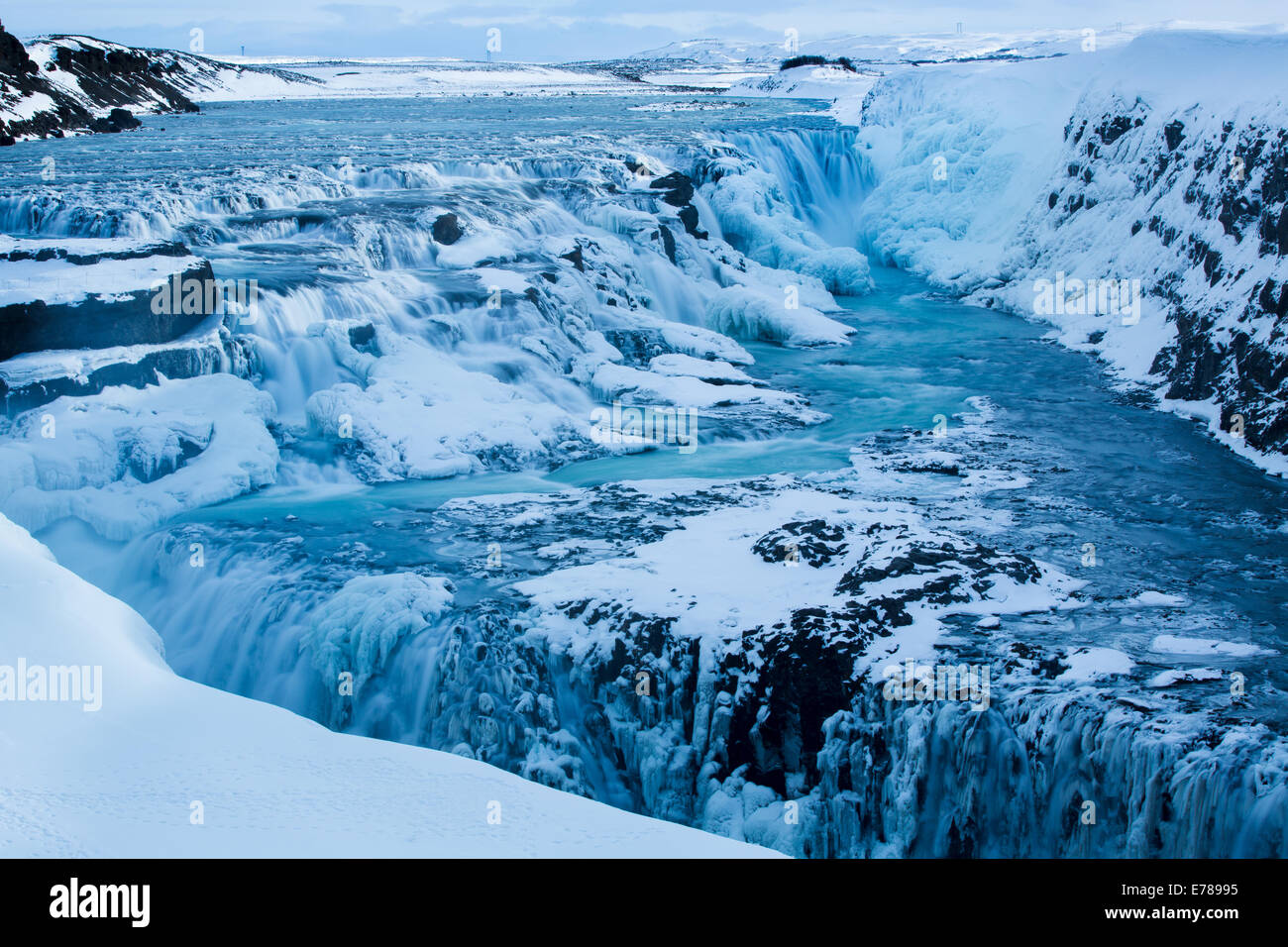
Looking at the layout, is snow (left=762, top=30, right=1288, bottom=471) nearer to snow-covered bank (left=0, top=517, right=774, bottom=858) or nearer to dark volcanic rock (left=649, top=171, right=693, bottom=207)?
dark volcanic rock (left=649, top=171, right=693, bottom=207)

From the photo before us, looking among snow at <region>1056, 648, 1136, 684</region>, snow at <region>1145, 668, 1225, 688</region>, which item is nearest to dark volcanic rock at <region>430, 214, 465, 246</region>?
snow at <region>1056, 648, 1136, 684</region>

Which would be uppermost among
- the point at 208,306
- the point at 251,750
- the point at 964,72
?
the point at 964,72

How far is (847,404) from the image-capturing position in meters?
13.8

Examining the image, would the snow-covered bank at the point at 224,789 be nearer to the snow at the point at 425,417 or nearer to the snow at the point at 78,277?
the snow at the point at 425,417

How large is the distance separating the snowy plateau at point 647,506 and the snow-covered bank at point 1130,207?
0.09 metres

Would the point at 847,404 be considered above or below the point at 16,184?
below

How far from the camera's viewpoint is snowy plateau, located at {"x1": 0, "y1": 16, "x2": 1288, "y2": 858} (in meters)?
5.23

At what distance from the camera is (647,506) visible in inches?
381

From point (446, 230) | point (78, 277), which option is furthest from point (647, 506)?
point (446, 230)

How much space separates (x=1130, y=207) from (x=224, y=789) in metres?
17.8

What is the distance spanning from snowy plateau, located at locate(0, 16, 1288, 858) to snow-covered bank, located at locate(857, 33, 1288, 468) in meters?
0.09

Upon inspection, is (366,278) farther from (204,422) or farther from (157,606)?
(157,606)

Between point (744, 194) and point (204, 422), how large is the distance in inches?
620
